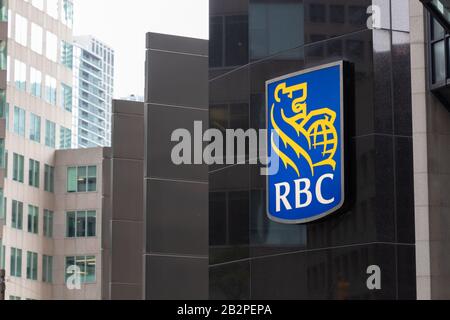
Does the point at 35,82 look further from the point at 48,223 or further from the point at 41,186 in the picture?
the point at 48,223

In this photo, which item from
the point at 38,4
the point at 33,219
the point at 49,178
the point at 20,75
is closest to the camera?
the point at 33,219

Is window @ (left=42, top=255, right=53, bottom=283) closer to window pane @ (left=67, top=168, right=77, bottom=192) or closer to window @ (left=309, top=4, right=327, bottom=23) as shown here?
window pane @ (left=67, top=168, right=77, bottom=192)

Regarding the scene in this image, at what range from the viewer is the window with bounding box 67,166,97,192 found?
98438 millimetres

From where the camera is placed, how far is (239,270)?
97.2ft

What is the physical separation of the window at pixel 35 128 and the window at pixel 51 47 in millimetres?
6574

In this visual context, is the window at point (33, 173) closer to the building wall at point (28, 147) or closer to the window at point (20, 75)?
the building wall at point (28, 147)

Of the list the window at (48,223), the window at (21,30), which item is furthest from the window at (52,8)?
the window at (48,223)

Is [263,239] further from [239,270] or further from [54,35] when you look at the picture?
[54,35]

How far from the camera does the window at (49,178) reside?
100 metres

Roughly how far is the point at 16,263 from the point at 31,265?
256 centimetres

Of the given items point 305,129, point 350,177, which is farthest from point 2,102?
point 350,177

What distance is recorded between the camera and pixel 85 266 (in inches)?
3804

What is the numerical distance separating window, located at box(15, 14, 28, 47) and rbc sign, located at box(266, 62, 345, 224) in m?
72.7
